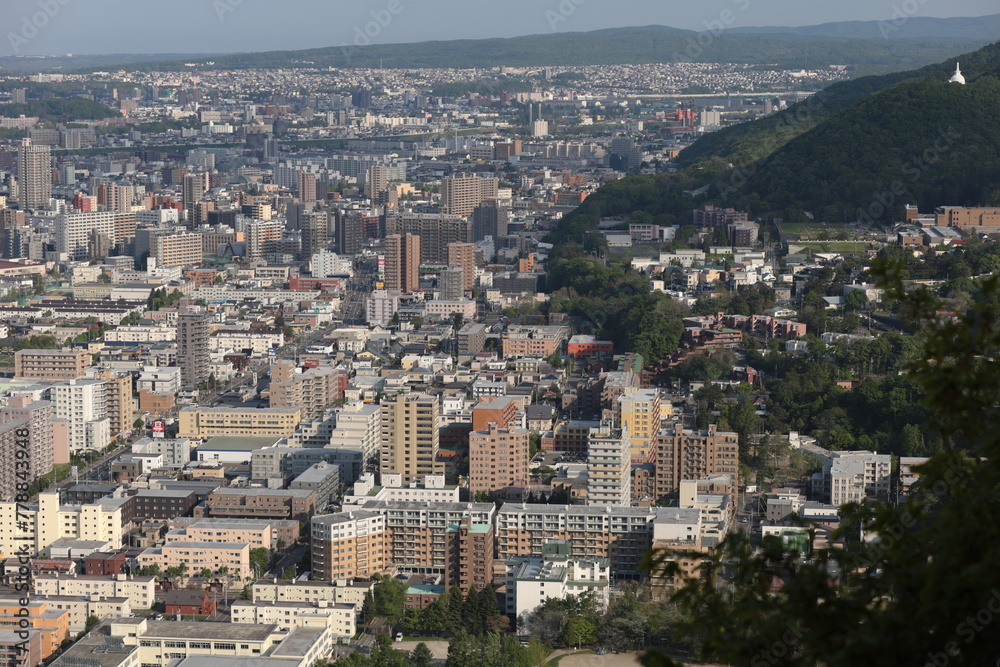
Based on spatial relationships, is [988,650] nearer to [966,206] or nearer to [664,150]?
[966,206]

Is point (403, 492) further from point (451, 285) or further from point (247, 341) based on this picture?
point (451, 285)

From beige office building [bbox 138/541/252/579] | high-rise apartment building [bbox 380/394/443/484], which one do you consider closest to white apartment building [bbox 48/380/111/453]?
high-rise apartment building [bbox 380/394/443/484]

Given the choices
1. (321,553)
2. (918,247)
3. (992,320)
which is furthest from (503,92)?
(992,320)

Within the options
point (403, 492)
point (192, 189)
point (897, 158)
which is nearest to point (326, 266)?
point (897, 158)

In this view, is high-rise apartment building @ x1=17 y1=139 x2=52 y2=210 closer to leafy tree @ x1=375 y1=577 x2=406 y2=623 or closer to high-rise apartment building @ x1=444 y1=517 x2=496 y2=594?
high-rise apartment building @ x1=444 y1=517 x2=496 y2=594

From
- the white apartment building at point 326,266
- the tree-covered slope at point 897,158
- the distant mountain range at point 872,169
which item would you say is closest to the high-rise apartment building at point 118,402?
the white apartment building at point 326,266

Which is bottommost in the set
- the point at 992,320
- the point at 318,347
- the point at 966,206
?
the point at 318,347
